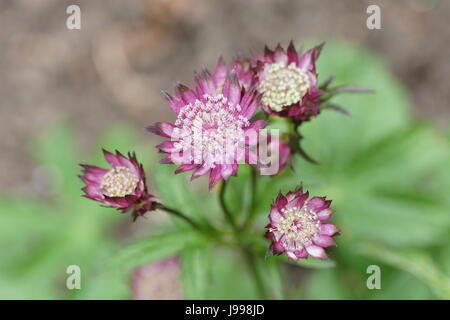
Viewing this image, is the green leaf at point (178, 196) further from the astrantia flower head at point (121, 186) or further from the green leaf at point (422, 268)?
the green leaf at point (422, 268)

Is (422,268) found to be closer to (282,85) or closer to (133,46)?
(282,85)

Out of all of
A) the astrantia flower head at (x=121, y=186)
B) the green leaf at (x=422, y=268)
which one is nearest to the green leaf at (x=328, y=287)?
the green leaf at (x=422, y=268)

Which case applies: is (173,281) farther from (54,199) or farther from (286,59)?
(54,199)

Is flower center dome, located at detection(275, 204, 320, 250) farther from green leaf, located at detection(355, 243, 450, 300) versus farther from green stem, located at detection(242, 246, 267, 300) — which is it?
green leaf, located at detection(355, 243, 450, 300)

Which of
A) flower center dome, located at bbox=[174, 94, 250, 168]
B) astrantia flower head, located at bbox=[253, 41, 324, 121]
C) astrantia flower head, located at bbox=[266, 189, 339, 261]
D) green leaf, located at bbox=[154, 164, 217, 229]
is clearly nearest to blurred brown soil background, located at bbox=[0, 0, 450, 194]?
green leaf, located at bbox=[154, 164, 217, 229]
